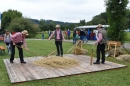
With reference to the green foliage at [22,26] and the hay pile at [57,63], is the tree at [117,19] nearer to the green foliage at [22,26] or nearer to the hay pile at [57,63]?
the hay pile at [57,63]

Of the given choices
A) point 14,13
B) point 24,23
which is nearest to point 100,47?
point 24,23

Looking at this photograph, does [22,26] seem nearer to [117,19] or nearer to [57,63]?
[117,19]

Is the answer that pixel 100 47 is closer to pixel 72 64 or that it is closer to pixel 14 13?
pixel 72 64

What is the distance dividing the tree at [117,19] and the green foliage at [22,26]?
89.6 ft

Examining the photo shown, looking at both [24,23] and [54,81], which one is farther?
[24,23]

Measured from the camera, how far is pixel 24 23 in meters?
38.5

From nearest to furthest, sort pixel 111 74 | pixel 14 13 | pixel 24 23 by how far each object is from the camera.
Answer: pixel 111 74
pixel 24 23
pixel 14 13

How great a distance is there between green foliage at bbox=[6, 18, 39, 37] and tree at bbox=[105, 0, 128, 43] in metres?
27.3

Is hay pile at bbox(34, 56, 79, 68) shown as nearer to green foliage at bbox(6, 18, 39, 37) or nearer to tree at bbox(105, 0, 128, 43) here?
tree at bbox(105, 0, 128, 43)

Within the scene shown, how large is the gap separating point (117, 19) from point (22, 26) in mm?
27839

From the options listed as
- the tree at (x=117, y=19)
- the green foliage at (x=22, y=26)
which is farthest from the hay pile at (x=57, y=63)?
the green foliage at (x=22, y=26)

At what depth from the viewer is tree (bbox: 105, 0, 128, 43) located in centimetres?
1261

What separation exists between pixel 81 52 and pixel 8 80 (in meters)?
5.89

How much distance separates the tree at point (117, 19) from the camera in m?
12.6
